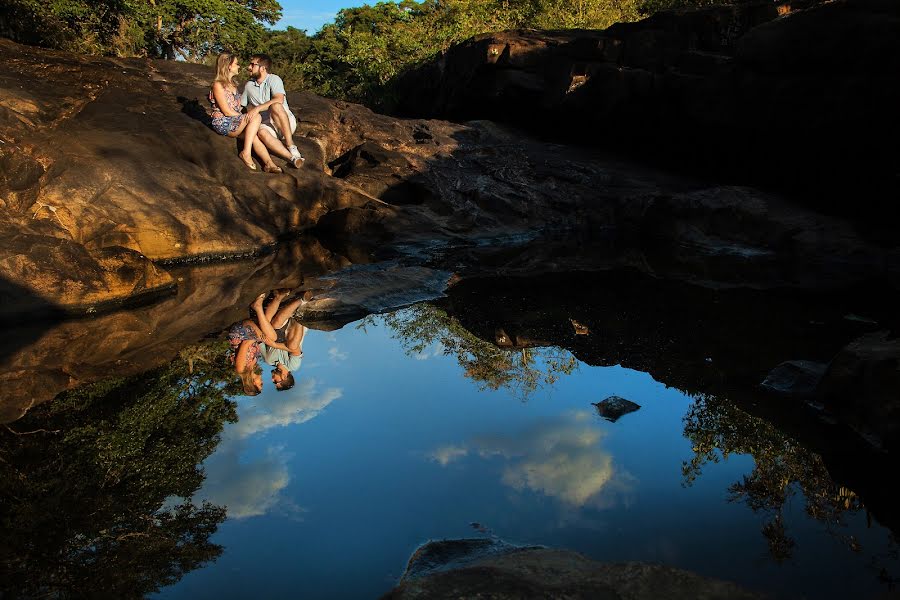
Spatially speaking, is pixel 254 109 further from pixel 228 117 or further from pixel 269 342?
pixel 269 342

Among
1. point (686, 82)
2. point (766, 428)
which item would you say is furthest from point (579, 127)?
point (766, 428)

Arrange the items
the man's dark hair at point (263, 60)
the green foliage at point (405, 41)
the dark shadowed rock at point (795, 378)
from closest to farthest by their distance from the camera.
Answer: the dark shadowed rock at point (795, 378)
the man's dark hair at point (263, 60)
the green foliage at point (405, 41)

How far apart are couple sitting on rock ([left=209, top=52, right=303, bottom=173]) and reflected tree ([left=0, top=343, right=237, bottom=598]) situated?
737cm

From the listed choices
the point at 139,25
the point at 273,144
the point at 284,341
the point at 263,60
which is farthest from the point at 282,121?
the point at 139,25

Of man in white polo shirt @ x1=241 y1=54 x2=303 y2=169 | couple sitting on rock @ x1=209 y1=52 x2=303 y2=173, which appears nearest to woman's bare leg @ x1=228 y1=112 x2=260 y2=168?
couple sitting on rock @ x1=209 y1=52 x2=303 y2=173

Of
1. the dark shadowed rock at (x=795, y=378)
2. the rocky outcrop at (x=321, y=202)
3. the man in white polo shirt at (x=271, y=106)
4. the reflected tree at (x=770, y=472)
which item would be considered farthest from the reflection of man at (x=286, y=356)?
the man in white polo shirt at (x=271, y=106)

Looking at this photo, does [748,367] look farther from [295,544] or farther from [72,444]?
[72,444]

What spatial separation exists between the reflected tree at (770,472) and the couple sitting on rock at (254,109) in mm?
9365

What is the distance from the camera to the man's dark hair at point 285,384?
5.78 metres

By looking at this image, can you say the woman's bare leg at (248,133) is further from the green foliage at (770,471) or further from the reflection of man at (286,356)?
the green foliage at (770,471)

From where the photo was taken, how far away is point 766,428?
4.92 meters

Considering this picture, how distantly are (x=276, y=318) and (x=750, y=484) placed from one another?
5.11m

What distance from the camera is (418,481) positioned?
13.6ft

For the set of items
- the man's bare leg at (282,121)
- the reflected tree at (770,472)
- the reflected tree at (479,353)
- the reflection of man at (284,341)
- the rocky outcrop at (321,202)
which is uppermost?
the man's bare leg at (282,121)
